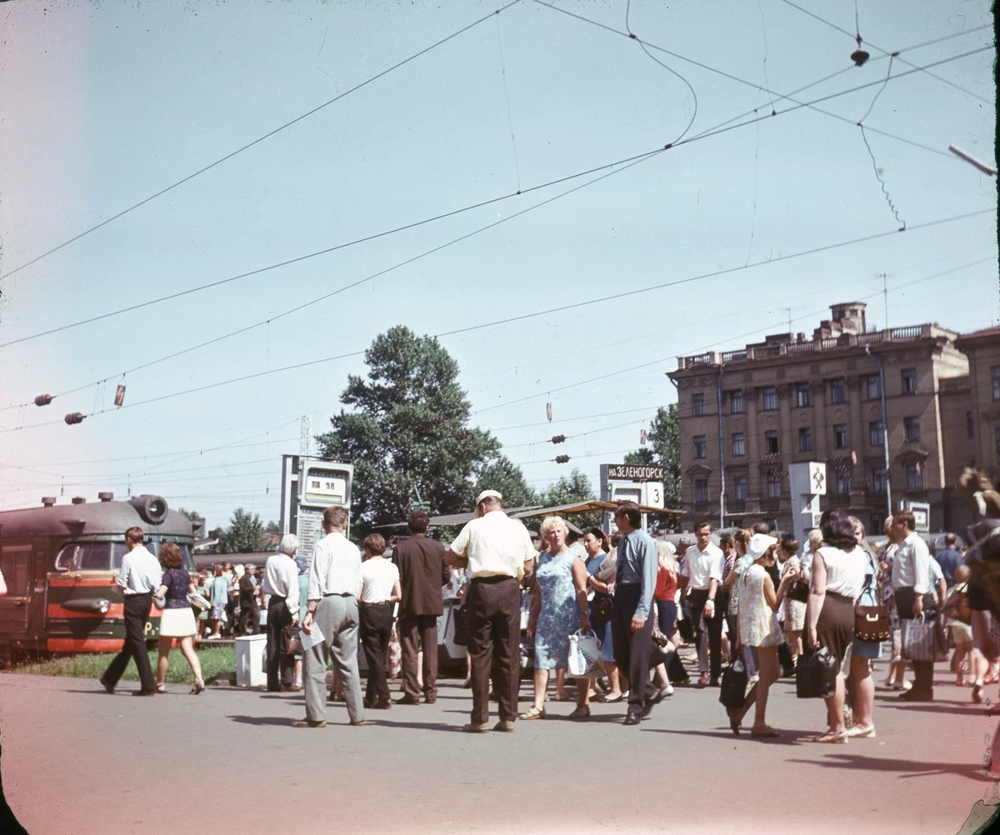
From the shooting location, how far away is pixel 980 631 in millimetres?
7918

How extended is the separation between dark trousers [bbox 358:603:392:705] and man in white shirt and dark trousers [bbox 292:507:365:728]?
1.24 meters

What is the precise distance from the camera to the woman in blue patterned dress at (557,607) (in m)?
11.6

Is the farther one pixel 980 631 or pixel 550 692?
pixel 550 692

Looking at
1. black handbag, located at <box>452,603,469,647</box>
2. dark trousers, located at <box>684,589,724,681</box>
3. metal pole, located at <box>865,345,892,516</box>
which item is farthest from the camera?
metal pole, located at <box>865,345,892,516</box>

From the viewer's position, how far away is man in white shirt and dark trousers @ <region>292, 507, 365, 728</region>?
11.0 meters

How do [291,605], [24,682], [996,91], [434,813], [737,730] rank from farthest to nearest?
[24,682], [291,605], [737,730], [434,813], [996,91]

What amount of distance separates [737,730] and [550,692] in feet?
16.6

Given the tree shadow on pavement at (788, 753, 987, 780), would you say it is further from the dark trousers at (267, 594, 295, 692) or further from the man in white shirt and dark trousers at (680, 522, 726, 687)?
the dark trousers at (267, 594, 295, 692)

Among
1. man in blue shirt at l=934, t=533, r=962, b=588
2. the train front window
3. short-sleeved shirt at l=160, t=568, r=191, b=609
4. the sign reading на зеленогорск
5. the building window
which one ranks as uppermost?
the building window

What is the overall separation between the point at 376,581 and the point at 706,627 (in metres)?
4.36

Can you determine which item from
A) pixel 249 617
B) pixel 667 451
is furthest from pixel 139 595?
pixel 667 451

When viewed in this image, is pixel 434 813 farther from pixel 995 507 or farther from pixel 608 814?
pixel 995 507

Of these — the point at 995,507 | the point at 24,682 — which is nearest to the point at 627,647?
the point at 995,507

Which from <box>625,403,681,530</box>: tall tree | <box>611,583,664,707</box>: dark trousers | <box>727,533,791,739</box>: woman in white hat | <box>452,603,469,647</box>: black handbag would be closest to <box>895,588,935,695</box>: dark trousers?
<box>727,533,791,739</box>: woman in white hat
